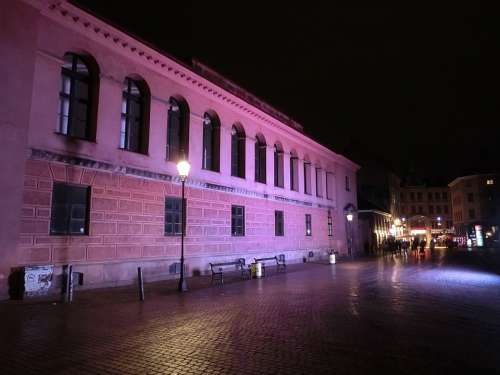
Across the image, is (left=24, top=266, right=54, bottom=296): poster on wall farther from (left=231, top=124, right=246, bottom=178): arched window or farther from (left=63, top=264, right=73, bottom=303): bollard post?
(left=231, top=124, right=246, bottom=178): arched window

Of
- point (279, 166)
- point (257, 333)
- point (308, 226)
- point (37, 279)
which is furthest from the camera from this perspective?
point (308, 226)

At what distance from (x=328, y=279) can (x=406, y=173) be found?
10147 centimetres

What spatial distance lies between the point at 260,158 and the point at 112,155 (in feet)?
40.7

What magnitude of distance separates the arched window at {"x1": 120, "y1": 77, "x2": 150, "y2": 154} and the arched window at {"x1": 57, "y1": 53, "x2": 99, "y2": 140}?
1.63 m

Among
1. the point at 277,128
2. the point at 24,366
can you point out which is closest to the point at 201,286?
the point at 24,366

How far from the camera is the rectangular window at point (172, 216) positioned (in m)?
17.3

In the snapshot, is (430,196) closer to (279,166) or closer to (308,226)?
(308,226)

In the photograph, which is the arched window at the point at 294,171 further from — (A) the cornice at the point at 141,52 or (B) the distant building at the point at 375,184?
(B) the distant building at the point at 375,184

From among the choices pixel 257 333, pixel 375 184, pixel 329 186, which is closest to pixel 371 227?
pixel 329 186

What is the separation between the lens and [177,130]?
19.0 meters

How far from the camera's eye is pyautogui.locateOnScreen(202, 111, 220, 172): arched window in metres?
20.9

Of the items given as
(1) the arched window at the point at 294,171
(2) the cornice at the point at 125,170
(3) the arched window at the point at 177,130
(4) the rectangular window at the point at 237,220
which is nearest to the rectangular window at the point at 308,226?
(1) the arched window at the point at 294,171

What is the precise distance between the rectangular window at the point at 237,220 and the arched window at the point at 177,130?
4904 mm

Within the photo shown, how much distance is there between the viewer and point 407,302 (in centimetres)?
1111
